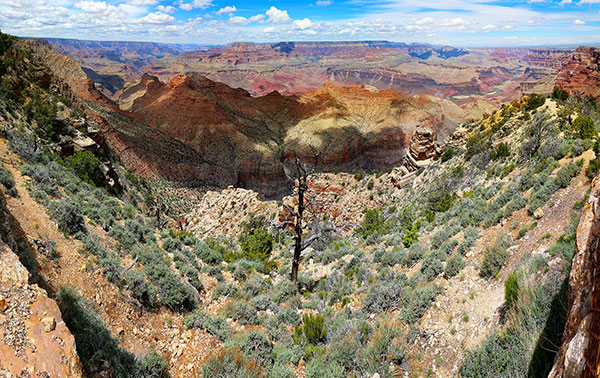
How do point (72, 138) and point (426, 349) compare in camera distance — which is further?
point (72, 138)

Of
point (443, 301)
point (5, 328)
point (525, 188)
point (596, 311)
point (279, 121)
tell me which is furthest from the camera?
point (279, 121)

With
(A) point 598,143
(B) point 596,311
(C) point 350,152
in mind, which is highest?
(A) point 598,143

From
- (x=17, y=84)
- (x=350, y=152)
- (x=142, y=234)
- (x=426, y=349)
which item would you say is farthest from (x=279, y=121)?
(x=426, y=349)

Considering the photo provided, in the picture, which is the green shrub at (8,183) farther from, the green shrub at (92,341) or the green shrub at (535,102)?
the green shrub at (535,102)

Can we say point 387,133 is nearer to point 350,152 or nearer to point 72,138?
point 350,152

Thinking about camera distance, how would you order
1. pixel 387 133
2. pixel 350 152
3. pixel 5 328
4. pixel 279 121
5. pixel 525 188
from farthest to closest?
pixel 279 121
pixel 387 133
pixel 350 152
pixel 525 188
pixel 5 328

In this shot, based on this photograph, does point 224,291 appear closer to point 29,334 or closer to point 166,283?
point 166,283

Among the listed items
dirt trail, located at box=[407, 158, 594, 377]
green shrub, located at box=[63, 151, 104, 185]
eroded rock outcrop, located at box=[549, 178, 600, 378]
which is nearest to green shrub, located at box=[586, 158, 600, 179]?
dirt trail, located at box=[407, 158, 594, 377]

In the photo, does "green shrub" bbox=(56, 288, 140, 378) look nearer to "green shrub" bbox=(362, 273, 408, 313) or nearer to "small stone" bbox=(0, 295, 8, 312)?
"small stone" bbox=(0, 295, 8, 312)
